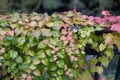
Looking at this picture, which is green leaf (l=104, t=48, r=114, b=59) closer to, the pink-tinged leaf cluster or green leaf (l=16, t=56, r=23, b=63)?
the pink-tinged leaf cluster

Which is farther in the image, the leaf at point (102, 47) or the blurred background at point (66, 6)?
the blurred background at point (66, 6)

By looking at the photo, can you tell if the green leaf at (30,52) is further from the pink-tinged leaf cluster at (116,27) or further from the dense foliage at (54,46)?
the pink-tinged leaf cluster at (116,27)

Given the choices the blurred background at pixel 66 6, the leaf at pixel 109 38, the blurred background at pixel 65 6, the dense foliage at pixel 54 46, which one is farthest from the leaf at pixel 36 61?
the blurred background at pixel 66 6

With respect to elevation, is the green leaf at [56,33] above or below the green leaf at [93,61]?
above

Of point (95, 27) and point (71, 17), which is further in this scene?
point (71, 17)

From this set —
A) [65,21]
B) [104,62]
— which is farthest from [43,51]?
[104,62]

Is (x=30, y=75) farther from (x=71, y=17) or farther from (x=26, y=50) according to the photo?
(x=71, y=17)
